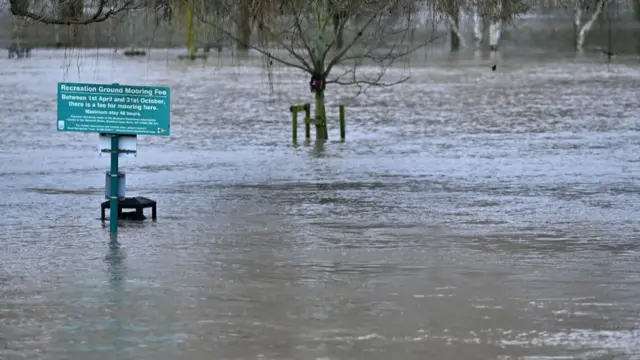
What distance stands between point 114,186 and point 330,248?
2443 mm

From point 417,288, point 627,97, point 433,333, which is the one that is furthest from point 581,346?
point 627,97

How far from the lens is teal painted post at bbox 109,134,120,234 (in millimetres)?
14617

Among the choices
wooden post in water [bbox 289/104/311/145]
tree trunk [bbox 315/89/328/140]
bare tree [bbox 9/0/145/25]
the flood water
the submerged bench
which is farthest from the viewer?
tree trunk [bbox 315/89/328/140]

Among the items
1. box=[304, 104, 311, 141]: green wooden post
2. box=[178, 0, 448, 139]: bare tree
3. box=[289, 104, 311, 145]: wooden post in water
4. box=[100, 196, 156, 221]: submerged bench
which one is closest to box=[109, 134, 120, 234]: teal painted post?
box=[100, 196, 156, 221]: submerged bench

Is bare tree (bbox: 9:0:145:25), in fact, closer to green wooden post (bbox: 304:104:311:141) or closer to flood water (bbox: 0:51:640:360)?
flood water (bbox: 0:51:640:360)

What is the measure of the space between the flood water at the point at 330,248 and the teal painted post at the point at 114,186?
196 mm

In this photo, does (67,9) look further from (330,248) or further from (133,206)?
(330,248)

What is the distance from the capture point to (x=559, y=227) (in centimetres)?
1591

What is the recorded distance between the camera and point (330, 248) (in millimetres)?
14164

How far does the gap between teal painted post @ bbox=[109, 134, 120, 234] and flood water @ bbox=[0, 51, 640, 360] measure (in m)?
0.20

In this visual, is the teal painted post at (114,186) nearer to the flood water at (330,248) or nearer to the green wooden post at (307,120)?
the flood water at (330,248)

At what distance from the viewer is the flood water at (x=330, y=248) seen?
9789 mm

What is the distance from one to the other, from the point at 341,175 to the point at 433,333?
13.4m

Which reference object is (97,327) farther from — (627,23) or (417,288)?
(627,23)
